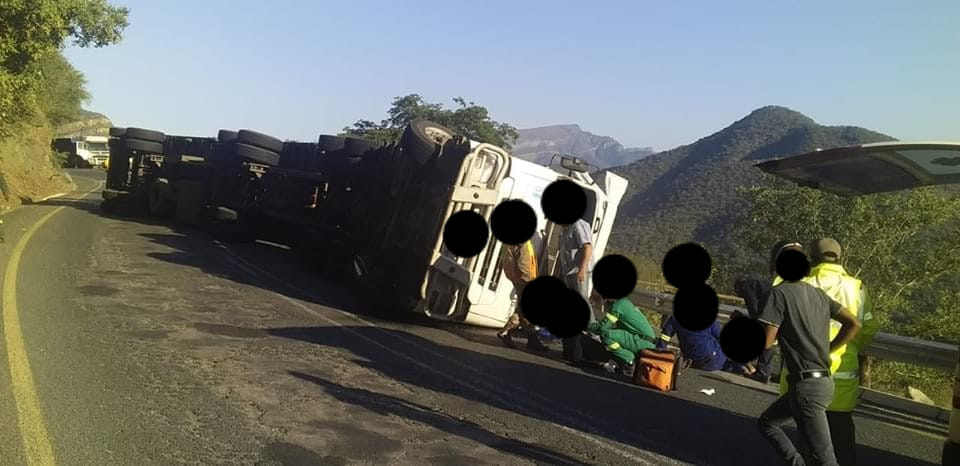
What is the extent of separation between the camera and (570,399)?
7.06 meters

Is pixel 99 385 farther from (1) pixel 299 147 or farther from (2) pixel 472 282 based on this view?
(1) pixel 299 147

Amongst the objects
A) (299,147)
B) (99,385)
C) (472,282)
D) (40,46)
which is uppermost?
(40,46)

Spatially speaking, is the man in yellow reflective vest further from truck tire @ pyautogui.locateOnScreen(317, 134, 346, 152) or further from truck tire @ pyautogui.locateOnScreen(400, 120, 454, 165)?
truck tire @ pyautogui.locateOnScreen(317, 134, 346, 152)

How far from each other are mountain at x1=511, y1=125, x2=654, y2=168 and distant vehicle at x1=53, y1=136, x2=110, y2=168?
1491 inches

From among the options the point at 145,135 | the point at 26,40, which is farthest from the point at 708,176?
the point at 26,40

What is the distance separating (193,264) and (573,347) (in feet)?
24.1

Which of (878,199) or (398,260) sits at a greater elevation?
(878,199)

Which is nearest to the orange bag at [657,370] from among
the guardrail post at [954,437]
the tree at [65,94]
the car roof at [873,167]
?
the car roof at [873,167]

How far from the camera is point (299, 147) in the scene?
16.4 metres

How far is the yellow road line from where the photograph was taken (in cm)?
465

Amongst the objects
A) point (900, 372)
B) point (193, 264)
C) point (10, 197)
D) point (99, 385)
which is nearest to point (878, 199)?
point (900, 372)

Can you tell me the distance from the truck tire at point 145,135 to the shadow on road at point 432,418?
17.1 meters

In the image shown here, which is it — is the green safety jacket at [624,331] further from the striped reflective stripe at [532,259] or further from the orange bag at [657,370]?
the striped reflective stripe at [532,259]

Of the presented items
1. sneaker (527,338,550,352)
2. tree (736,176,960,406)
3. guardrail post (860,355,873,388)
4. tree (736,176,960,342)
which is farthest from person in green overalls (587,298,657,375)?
tree (736,176,960,406)
